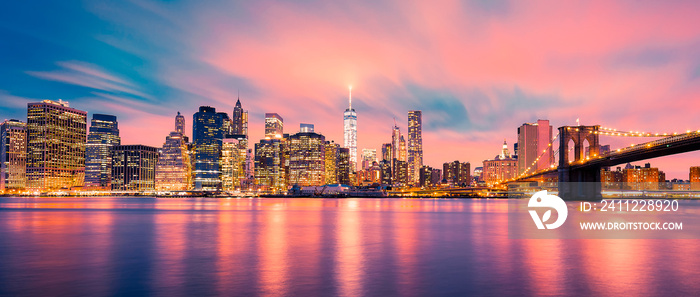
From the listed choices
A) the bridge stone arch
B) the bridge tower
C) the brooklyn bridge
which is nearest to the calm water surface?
the brooklyn bridge

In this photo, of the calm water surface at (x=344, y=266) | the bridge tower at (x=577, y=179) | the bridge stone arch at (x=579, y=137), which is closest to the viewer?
the calm water surface at (x=344, y=266)

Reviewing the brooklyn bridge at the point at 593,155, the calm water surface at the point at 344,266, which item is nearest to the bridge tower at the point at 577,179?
the brooklyn bridge at the point at 593,155

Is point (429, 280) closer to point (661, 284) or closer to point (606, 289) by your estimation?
point (606, 289)

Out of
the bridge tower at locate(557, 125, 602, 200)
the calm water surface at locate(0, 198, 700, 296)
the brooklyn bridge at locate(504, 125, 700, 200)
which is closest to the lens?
the calm water surface at locate(0, 198, 700, 296)

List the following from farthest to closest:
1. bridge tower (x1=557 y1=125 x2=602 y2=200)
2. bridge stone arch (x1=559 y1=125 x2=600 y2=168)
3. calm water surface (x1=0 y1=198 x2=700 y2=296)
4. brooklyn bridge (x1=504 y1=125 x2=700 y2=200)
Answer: bridge stone arch (x1=559 y1=125 x2=600 y2=168) < bridge tower (x1=557 y1=125 x2=602 y2=200) < brooklyn bridge (x1=504 y1=125 x2=700 y2=200) < calm water surface (x1=0 y1=198 x2=700 y2=296)

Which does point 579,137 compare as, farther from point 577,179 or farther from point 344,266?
point 344,266

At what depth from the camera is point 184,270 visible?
21.2m

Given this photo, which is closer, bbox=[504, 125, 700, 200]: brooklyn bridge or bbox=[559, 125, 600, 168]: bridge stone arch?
bbox=[504, 125, 700, 200]: brooklyn bridge

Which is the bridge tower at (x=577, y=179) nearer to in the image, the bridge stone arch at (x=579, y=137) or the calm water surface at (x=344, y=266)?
the bridge stone arch at (x=579, y=137)

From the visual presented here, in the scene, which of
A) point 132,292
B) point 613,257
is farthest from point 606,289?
point 132,292

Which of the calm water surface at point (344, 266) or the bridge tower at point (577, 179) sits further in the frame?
the bridge tower at point (577, 179)

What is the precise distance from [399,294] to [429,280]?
305 cm

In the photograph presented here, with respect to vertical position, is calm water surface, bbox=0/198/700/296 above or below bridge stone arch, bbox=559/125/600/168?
below

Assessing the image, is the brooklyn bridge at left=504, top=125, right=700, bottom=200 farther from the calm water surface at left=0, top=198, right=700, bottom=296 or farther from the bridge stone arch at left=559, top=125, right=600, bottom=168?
the calm water surface at left=0, top=198, right=700, bottom=296
